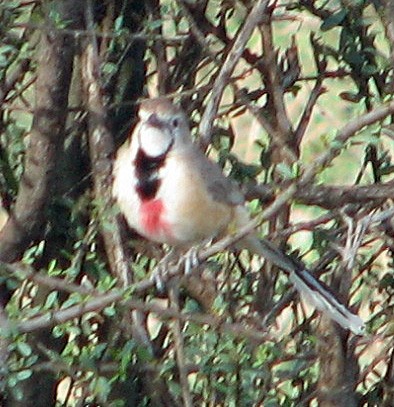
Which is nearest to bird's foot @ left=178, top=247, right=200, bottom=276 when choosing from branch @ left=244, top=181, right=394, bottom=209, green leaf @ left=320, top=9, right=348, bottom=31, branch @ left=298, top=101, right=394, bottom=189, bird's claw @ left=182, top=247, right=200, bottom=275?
bird's claw @ left=182, top=247, right=200, bottom=275

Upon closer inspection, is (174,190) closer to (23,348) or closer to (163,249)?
(163,249)

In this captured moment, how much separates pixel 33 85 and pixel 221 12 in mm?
373

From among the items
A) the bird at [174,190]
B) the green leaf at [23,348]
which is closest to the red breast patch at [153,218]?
the bird at [174,190]

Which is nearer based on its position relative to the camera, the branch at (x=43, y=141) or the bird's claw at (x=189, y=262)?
the bird's claw at (x=189, y=262)

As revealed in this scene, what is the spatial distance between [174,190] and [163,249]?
284 millimetres

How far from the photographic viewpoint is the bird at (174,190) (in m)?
2.37

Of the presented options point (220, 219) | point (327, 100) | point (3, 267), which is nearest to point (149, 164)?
point (220, 219)

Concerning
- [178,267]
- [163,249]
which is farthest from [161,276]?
[163,249]

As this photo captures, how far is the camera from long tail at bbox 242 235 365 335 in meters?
2.23

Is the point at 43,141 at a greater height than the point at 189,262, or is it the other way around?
the point at 43,141

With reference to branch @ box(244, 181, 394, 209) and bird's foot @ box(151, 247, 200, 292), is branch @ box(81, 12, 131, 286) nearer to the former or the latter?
bird's foot @ box(151, 247, 200, 292)

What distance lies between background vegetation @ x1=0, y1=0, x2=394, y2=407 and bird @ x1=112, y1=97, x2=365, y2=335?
38mm

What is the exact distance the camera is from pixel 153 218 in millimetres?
2373

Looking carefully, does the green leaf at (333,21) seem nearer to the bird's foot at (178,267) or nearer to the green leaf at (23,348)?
the bird's foot at (178,267)
